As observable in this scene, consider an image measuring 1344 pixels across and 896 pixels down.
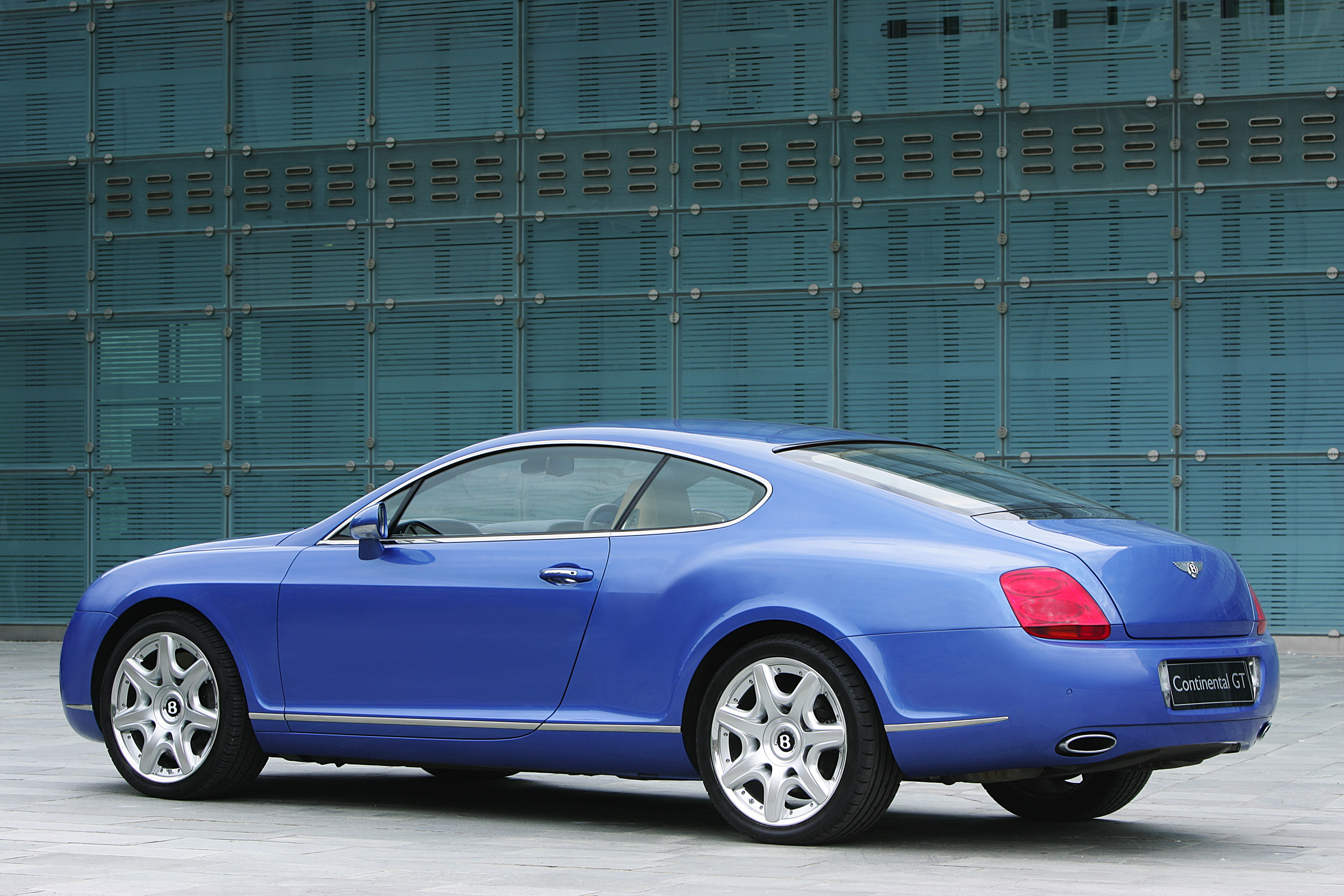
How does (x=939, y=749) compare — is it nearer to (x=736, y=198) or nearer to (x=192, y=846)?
(x=192, y=846)

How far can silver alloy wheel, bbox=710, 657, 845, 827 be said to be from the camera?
5.85 metres

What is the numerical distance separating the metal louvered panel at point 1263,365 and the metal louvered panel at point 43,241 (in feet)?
34.7

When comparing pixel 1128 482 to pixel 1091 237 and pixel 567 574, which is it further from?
pixel 567 574

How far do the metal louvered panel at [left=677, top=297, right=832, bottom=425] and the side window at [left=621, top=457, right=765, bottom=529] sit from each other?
1021cm

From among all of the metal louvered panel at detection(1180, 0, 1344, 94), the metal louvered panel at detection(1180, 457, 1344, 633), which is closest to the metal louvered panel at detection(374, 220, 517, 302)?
the metal louvered panel at detection(1180, 0, 1344, 94)

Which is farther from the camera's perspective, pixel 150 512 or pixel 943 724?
pixel 150 512

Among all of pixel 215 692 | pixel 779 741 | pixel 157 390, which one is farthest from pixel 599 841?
pixel 157 390

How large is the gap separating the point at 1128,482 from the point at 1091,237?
2.13m

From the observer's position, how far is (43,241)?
18.9 meters

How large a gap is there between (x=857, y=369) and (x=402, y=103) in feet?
16.6

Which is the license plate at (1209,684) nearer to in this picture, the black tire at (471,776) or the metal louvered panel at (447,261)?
the black tire at (471,776)

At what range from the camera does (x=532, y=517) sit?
6.64 metres

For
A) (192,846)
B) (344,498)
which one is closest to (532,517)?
(192,846)

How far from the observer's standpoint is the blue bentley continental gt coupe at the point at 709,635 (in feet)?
18.4
